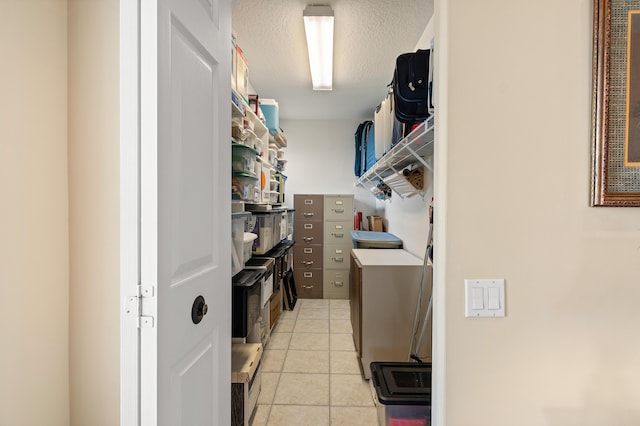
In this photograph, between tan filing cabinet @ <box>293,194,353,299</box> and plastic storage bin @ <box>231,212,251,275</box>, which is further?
tan filing cabinet @ <box>293,194,353,299</box>

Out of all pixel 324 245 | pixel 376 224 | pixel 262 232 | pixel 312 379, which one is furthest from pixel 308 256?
pixel 312 379

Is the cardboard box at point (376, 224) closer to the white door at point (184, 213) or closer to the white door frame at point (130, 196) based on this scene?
the white door at point (184, 213)

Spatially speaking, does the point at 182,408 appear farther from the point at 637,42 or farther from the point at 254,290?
the point at 637,42

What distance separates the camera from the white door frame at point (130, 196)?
Result: 0.76 meters

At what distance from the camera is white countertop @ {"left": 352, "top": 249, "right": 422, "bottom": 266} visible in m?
2.58

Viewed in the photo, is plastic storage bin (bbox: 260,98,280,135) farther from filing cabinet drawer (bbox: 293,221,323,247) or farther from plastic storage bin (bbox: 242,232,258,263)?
filing cabinet drawer (bbox: 293,221,323,247)

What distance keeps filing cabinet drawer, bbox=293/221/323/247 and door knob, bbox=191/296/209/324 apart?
12.6 ft

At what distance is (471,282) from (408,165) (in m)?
2.07

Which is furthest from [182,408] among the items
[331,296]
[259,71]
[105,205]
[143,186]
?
[331,296]

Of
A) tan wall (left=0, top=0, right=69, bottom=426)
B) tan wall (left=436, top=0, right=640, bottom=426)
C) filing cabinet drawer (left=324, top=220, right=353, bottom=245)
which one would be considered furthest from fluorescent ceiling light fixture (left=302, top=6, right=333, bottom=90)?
filing cabinet drawer (left=324, top=220, right=353, bottom=245)

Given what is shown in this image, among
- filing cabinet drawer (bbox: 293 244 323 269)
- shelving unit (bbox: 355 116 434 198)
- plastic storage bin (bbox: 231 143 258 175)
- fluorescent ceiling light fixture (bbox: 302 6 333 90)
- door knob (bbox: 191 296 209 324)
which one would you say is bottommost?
filing cabinet drawer (bbox: 293 244 323 269)

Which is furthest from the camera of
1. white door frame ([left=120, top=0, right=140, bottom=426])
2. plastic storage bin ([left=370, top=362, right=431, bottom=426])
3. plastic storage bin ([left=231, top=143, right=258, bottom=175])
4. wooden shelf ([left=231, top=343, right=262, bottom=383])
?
plastic storage bin ([left=231, top=143, right=258, bottom=175])

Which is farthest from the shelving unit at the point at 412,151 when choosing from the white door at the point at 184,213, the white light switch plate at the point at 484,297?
the white door at the point at 184,213

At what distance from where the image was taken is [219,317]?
117 centimetres
